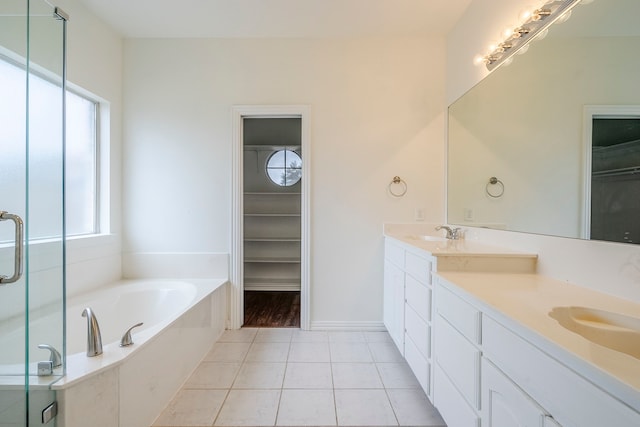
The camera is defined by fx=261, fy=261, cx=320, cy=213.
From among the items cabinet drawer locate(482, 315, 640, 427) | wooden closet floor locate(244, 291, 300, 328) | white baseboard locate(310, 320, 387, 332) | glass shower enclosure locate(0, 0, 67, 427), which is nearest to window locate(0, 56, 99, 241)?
glass shower enclosure locate(0, 0, 67, 427)

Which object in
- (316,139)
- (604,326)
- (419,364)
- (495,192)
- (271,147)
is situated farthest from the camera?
(271,147)

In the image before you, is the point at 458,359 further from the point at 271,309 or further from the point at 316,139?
the point at 271,309

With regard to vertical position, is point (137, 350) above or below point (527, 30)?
below

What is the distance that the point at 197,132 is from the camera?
2.45 m

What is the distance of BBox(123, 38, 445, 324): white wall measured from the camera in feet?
7.92

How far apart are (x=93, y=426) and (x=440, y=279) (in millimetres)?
1709

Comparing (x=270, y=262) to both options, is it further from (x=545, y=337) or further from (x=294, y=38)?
(x=545, y=337)

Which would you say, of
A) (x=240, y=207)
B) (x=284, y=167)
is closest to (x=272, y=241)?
(x=284, y=167)

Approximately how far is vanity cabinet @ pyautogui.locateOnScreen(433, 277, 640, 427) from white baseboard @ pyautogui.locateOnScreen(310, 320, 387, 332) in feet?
3.53

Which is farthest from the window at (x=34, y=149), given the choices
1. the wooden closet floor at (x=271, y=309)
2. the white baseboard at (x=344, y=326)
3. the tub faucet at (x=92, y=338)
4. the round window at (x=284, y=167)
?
the round window at (x=284, y=167)

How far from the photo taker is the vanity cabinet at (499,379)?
0.58m

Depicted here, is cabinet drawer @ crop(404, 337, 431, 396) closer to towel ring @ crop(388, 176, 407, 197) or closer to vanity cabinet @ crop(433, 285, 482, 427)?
vanity cabinet @ crop(433, 285, 482, 427)

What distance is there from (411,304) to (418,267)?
0.29m

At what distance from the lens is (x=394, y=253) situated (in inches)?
83.2
